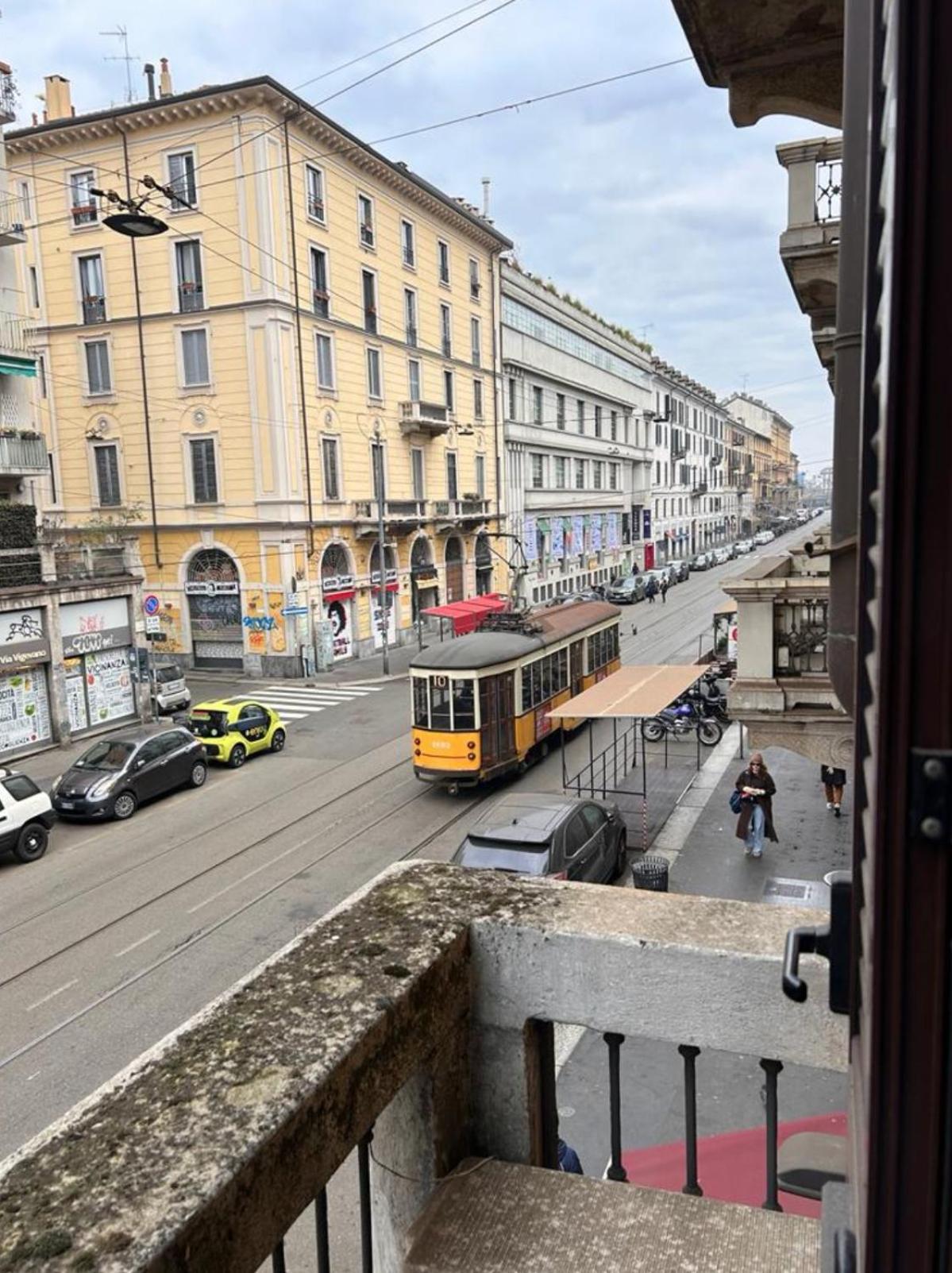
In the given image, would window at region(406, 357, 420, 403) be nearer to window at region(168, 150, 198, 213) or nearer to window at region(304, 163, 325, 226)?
window at region(304, 163, 325, 226)

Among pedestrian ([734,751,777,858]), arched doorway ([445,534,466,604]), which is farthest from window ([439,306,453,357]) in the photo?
pedestrian ([734,751,777,858])

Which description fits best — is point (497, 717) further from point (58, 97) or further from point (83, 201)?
point (58, 97)

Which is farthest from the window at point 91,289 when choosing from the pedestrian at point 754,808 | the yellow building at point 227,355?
the pedestrian at point 754,808

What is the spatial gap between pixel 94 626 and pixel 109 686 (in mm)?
1705

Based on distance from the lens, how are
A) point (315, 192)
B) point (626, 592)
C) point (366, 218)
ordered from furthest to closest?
point (626, 592)
point (366, 218)
point (315, 192)

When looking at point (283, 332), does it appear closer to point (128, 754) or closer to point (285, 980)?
point (128, 754)

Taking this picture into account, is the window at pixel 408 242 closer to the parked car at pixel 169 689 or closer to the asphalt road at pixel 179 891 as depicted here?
the parked car at pixel 169 689

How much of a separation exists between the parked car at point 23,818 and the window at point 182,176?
22093 mm

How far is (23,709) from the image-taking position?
2123cm

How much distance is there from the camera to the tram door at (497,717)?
55.7 feet

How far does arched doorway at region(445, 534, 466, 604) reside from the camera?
41.8 m

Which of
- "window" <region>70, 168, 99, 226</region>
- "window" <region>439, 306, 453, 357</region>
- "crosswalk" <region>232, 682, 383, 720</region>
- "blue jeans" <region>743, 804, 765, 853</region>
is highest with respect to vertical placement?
"window" <region>70, 168, 99, 226</region>

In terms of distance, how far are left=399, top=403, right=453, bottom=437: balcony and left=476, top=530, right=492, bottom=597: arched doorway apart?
6491 millimetres

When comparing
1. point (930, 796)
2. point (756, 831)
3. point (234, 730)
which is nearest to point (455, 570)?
point (234, 730)
